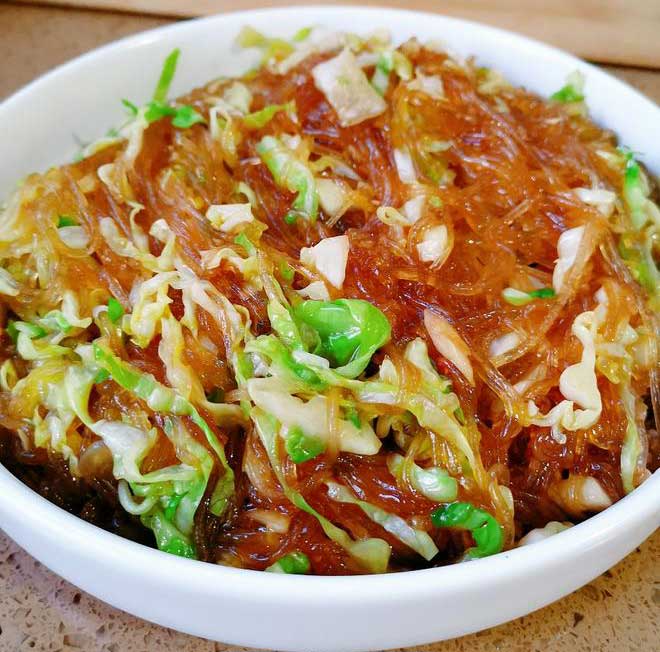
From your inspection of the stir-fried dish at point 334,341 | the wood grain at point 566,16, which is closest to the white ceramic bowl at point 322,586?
the stir-fried dish at point 334,341

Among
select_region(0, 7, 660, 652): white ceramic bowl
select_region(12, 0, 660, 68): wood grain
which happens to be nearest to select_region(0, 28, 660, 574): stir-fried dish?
select_region(0, 7, 660, 652): white ceramic bowl

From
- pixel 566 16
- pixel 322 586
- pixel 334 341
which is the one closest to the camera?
pixel 322 586

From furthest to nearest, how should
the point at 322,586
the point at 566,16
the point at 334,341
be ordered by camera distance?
the point at 566,16, the point at 334,341, the point at 322,586

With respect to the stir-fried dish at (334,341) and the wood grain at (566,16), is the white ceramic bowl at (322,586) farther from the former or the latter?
the wood grain at (566,16)

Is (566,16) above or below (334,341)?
below

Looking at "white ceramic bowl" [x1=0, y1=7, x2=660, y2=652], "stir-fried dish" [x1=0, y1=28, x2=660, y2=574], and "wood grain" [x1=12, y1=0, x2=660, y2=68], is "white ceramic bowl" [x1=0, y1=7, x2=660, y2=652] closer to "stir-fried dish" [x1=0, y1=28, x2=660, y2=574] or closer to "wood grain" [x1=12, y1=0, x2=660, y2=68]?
"stir-fried dish" [x1=0, y1=28, x2=660, y2=574]

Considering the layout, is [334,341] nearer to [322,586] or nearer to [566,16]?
[322,586]

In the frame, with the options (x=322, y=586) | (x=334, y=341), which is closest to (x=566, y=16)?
(x=334, y=341)
